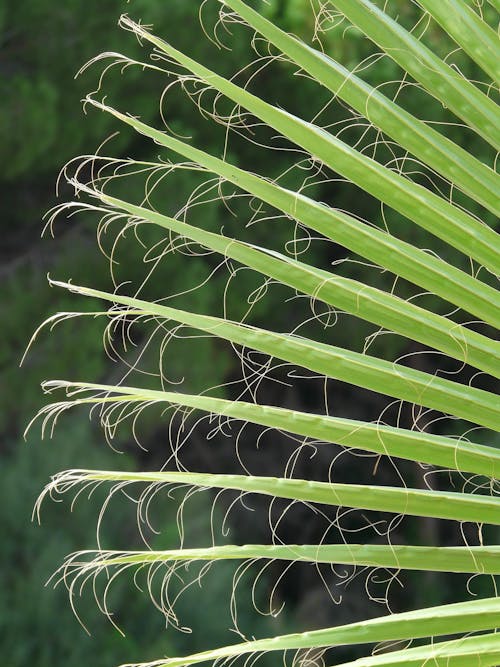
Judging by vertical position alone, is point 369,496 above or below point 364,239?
below

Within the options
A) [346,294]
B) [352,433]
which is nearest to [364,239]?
[346,294]

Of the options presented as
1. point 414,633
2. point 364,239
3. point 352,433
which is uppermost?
point 364,239

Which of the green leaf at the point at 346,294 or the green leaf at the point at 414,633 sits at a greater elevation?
the green leaf at the point at 346,294

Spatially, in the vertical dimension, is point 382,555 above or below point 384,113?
below

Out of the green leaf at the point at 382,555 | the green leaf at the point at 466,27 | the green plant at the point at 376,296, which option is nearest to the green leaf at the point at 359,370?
A: the green plant at the point at 376,296

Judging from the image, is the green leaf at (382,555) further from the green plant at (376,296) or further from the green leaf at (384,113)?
the green leaf at (384,113)

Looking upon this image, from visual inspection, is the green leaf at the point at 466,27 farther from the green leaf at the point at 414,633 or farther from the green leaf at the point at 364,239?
the green leaf at the point at 414,633

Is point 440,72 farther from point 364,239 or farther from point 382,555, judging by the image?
point 382,555

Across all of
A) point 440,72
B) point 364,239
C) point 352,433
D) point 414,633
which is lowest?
point 414,633

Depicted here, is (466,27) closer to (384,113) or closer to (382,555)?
(384,113)

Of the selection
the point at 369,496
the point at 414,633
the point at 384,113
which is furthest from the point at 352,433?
the point at 384,113

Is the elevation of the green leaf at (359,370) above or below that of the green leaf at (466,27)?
below

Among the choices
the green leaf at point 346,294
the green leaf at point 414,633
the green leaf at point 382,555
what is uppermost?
the green leaf at point 346,294

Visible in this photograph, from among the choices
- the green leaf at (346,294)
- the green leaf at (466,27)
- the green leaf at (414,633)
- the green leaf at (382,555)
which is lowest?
the green leaf at (414,633)
